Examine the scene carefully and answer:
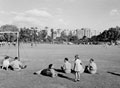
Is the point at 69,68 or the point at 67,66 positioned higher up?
the point at 67,66

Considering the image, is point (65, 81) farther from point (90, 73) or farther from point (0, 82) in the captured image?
point (0, 82)

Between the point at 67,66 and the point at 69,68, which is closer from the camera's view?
the point at 67,66

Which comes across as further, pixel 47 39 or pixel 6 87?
pixel 47 39

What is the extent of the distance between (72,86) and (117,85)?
250 centimetres

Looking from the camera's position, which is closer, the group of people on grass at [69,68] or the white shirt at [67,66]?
the group of people on grass at [69,68]

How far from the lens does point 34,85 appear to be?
27.8 feet

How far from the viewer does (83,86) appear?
27.4 feet

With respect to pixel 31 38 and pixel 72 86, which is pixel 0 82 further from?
pixel 31 38

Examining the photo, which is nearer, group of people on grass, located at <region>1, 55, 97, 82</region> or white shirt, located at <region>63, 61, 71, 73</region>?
group of people on grass, located at <region>1, 55, 97, 82</region>

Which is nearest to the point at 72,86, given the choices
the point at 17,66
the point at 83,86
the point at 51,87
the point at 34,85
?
the point at 83,86

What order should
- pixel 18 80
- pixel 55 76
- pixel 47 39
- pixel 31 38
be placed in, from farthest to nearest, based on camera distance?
pixel 47 39
pixel 31 38
pixel 55 76
pixel 18 80

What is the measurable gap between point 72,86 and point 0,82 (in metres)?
4.24

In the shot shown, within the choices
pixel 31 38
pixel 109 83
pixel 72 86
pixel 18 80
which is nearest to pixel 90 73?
pixel 109 83

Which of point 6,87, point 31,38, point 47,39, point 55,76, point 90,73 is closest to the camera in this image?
point 6,87
